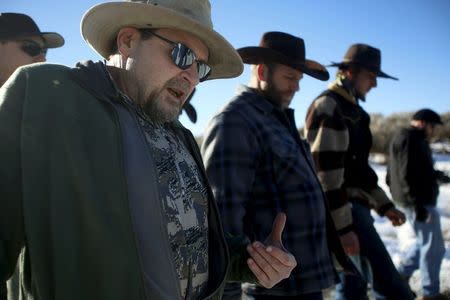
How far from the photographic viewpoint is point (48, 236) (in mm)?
1039

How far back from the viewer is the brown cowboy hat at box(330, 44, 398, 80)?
12.9 ft

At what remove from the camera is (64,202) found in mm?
1049

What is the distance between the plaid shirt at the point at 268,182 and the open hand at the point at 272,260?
2.22 feet

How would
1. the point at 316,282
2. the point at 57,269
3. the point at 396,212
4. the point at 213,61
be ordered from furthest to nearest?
the point at 396,212, the point at 316,282, the point at 213,61, the point at 57,269

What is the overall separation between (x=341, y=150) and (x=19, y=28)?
2733 mm

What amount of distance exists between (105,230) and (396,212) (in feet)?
11.6

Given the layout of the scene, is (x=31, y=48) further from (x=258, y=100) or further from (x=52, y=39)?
(x=258, y=100)

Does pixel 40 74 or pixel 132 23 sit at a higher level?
pixel 132 23

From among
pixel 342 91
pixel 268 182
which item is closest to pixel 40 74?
pixel 268 182

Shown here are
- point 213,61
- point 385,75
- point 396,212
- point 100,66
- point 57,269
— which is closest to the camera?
point 57,269

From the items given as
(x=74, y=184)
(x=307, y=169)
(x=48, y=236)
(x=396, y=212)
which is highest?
(x=74, y=184)

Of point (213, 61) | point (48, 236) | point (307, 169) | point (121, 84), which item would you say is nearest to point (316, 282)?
point (307, 169)

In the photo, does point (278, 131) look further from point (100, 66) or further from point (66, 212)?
point (66, 212)

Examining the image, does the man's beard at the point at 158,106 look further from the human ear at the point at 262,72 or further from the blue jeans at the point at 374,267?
the blue jeans at the point at 374,267
